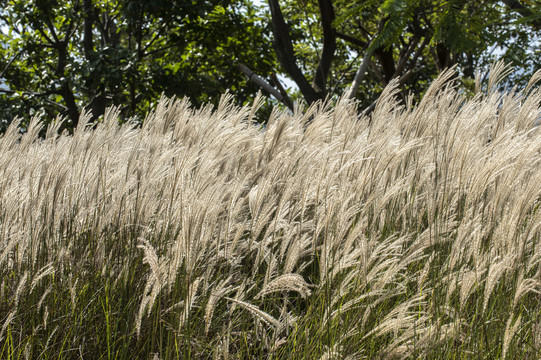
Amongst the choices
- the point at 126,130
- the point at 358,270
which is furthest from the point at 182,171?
the point at 126,130

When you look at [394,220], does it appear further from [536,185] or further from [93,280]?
[93,280]

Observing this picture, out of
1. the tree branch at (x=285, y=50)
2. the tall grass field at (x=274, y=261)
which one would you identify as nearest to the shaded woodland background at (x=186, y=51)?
the tree branch at (x=285, y=50)

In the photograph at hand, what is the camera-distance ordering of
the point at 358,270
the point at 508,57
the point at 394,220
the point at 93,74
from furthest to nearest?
the point at 93,74
the point at 508,57
the point at 394,220
the point at 358,270

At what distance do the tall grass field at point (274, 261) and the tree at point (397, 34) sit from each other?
103cm

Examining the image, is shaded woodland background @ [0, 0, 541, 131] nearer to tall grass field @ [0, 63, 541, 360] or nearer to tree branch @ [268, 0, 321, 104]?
tree branch @ [268, 0, 321, 104]

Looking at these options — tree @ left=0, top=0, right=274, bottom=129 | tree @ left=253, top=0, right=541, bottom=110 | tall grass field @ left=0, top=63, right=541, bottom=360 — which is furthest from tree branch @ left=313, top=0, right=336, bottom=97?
tall grass field @ left=0, top=63, right=541, bottom=360

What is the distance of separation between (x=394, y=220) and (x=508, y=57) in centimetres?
264

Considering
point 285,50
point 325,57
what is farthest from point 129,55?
point 325,57

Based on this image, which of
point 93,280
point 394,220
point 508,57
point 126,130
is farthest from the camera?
point 508,57

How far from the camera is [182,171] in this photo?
1.57m

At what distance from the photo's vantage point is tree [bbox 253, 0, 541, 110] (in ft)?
13.2

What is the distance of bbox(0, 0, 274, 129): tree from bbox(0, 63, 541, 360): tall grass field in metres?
4.50

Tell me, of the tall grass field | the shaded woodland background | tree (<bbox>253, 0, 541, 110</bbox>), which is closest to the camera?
the tall grass field

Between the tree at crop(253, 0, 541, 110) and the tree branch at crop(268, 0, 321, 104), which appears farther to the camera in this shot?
the tree branch at crop(268, 0, 321, 104)
